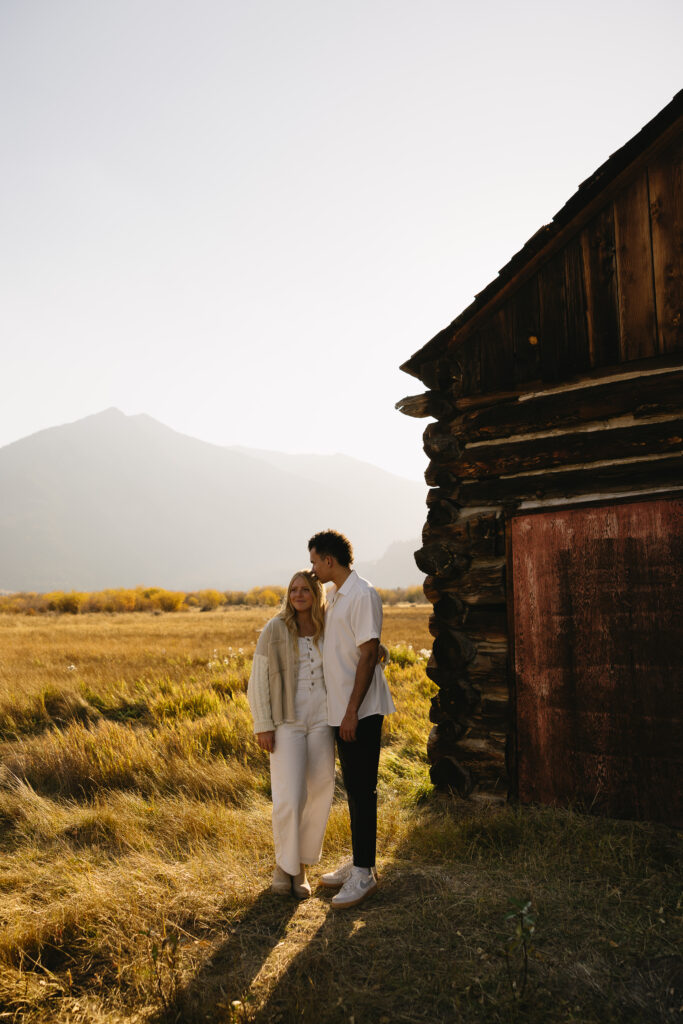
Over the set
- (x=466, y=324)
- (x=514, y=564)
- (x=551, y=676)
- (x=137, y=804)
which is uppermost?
A: (x=466, y=324)

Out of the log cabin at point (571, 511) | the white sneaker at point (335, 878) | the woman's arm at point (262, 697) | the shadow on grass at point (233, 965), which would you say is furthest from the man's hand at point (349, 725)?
the log cabin at point (571, 511)

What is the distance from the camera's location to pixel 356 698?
399cm

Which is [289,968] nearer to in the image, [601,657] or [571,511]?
[601,657]

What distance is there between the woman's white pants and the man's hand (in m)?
0.26

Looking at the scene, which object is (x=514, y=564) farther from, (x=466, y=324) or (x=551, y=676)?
(x=466, y=324)

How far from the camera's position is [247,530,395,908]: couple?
404cm

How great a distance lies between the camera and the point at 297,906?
4.04m

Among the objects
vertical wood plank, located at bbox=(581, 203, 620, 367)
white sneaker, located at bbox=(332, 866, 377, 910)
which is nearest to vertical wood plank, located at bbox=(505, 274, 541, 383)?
vertical wood plank, located at bbox=(581, 203, 620, 367)

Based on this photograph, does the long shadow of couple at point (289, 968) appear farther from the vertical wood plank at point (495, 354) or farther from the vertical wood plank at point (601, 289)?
the vertical wood plank at point (601, 289)

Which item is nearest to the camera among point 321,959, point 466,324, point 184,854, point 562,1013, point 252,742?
point 562,1013

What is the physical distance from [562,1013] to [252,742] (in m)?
5.16

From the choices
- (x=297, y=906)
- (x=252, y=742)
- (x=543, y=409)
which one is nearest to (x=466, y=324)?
(x=543, y=409)

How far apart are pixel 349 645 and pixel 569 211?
12.7 ft

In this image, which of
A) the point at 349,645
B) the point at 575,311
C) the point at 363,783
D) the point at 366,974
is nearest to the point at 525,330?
the point at 575,311
